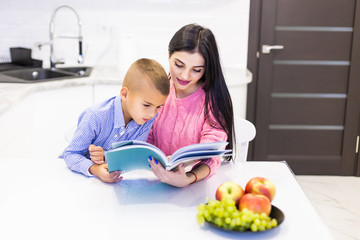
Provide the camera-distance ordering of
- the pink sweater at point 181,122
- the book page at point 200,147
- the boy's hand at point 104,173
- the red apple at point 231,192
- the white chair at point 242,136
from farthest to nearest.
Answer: the white chair at point 242,136 < the pink sweater at point 181,122 < the boy's hand at point 104,173 < the book page at point 200,147 < the red apple at point 231,192

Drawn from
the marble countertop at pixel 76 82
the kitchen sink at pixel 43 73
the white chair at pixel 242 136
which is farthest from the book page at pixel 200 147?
the kitchen sink at pixel 43 73

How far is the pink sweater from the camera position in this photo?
194 centimetres

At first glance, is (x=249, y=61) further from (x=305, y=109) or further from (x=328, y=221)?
(x=328, y=221)

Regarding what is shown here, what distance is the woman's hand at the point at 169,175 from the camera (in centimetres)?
158

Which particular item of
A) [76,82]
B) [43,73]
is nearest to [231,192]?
[76,82]

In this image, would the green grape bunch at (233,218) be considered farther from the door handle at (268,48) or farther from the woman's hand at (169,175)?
the door handle at (268,48)

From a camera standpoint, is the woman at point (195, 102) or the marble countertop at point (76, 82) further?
the marble countertop at point (76, 82)

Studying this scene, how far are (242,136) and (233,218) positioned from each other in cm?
99

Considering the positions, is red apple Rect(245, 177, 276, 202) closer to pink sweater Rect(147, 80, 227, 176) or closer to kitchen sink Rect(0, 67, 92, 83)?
pink sweater Rect(147, 80, 227, 176)

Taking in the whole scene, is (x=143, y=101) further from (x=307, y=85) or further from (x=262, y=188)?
(x=307, y=85)

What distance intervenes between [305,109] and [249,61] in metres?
0.62

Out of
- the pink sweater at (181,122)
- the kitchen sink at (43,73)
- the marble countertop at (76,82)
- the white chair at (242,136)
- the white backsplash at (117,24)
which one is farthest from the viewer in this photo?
the white backsplash at (117,24)

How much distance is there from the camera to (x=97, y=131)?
5.93 ft

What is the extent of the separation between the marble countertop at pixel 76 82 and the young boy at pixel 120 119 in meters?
0.71
